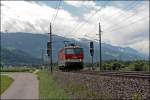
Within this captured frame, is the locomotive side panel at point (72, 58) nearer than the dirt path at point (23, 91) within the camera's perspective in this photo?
Yes

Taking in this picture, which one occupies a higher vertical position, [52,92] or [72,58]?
[72,58]

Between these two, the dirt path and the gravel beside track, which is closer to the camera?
the gravel beside track

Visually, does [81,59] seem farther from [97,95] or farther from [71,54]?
[97,95]

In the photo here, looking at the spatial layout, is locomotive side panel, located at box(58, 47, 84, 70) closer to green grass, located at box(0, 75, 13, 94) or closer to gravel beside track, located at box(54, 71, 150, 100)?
green grass, located at box(0, 75, 13, 94)

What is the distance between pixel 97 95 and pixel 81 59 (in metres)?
A: 41.7

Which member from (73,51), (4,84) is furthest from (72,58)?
(4,84)

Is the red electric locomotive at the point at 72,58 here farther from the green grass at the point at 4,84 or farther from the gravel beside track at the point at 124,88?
the gravel beside track at the point at 124,88

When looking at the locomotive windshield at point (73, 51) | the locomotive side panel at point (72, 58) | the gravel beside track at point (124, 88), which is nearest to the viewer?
the gravel beside track at point (124, 88)

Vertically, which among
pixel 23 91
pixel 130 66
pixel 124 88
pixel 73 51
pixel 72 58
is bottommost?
pixel 23 91

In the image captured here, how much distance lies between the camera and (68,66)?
179 feet

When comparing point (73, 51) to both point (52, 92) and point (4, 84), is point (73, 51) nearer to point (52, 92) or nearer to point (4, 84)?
point (52, 92)

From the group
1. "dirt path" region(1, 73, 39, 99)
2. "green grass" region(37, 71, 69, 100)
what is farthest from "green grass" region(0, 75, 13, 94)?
"green grass" region(37, 71, 69, 100)

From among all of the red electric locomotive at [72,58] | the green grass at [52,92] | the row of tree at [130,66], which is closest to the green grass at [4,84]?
the row of tree at [130,66]

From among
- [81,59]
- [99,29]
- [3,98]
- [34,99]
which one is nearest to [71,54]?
Result: [81,59]
